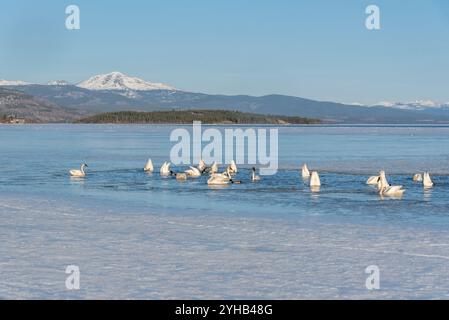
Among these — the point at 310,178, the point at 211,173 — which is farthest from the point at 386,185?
the point at 211,173

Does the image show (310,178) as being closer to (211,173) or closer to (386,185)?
(386,185)

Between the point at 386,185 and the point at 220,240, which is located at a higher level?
the point at 386,185

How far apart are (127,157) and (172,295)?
99.8 feet

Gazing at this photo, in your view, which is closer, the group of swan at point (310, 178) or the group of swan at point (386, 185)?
the group of swan at point (386, 185)

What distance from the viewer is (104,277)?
9375 mm

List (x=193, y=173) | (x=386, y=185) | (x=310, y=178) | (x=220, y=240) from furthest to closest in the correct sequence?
1. (x=193, y=173)
2. (x=310, y=178)
3. (x=386, y=185)
4. (x=220, y=240)

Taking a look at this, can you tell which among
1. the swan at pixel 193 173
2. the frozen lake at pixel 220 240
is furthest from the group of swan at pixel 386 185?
the swan at pixel 193 173

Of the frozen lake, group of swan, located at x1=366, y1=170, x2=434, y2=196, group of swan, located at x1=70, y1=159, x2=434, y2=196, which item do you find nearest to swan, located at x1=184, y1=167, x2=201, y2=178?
group of swan, located at x1=70, y1=159, x2=434, y2=196

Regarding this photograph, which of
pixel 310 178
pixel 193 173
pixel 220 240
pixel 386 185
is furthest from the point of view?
pixel 193 173

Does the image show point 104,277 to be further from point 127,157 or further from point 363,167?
point 127,157

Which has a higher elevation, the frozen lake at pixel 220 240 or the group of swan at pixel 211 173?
the group of swan at pixel 211 173

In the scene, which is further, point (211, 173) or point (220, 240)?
point (211, 173)

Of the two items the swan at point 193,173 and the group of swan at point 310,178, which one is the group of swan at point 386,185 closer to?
the group of swan at point 310,178
